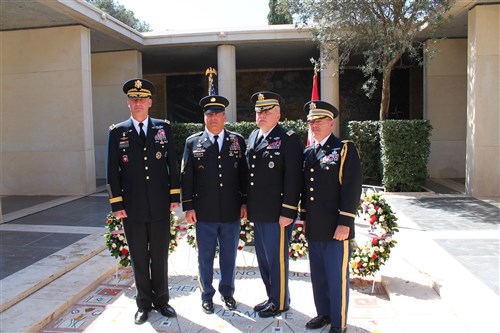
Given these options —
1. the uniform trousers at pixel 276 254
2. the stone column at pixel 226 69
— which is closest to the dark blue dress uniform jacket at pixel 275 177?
the uniform trousers at pixel 276 254

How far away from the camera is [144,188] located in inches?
134

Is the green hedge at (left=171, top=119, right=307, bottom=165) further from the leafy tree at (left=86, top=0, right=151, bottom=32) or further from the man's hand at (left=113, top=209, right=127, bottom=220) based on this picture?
the leafy tree at (left=86, top=0, right=151, bottom=32)

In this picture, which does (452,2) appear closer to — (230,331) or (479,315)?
(479,315)

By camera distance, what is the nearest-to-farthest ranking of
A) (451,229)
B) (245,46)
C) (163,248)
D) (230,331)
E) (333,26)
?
(230,331)
(163,248)
(451,229)
(333,26)
(245,46)

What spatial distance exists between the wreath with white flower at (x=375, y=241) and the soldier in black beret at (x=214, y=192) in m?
1.30

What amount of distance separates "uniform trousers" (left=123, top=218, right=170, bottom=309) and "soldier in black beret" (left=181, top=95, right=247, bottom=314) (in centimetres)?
30

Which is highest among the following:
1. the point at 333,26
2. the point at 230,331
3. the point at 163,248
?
the point at 333,26

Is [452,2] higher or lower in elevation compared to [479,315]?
higher

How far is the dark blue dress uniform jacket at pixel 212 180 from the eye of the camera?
11.5 feet

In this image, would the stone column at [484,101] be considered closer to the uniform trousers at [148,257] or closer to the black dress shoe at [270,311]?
the black dress shoe at [270,311]

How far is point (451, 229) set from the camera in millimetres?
6230

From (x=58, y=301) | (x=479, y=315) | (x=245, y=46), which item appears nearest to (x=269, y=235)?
(x=479, y=315)

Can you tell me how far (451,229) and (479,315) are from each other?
315cm

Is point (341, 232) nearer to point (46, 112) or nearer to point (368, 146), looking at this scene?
point (368, 146)
